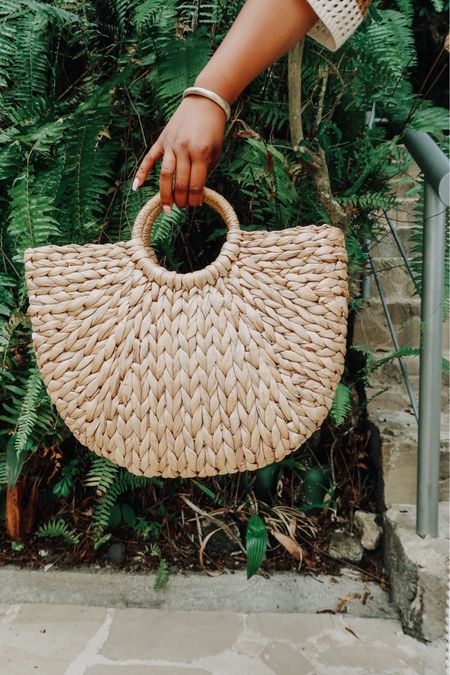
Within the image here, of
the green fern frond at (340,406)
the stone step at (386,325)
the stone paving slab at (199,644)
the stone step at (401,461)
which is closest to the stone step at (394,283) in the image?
the stone step at (386,325)

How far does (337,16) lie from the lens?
2.67 feet


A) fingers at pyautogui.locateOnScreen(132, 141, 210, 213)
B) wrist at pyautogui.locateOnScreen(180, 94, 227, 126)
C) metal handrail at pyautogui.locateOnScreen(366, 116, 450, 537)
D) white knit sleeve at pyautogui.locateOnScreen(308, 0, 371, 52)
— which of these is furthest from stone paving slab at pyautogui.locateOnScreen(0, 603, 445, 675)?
white knit sleeve at pyautogui.locateOnScreen(308, 0, 371, 52)

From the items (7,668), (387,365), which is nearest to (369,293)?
(387,365)

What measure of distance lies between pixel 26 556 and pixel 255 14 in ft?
5.93

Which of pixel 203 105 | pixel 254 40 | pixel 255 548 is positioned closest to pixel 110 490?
pixel 255 548

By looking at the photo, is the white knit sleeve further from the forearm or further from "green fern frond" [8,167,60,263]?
"green fern frond" [8,167,60,263]

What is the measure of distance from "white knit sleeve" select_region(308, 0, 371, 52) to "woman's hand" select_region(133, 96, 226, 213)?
203mm

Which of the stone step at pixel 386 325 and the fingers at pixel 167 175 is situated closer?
the fingers at pixel 167 175

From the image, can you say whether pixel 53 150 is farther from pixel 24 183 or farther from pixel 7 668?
pixel 7 668

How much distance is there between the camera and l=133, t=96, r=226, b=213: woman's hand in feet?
2.87

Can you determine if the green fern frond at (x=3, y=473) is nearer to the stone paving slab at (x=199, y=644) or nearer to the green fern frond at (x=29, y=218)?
the stone paving slab at (x=199, y=644)

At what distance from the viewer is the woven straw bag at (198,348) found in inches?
35.6

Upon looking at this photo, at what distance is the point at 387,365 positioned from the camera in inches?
91.1

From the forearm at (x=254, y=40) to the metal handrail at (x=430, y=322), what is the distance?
2.37ft
